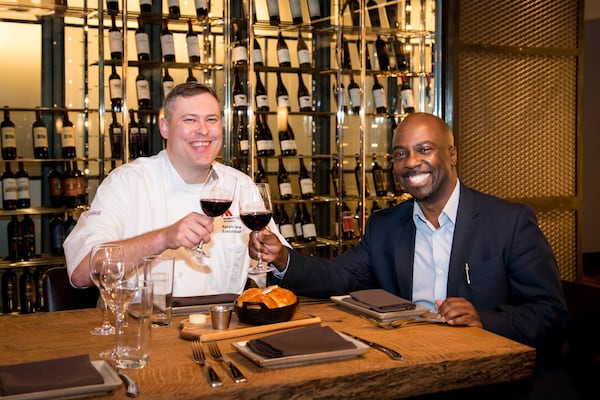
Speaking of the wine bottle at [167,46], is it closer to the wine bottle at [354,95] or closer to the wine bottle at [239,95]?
the wine bottle at [239,95]

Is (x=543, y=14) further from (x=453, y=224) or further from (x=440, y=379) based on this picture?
(x=440, y=379)

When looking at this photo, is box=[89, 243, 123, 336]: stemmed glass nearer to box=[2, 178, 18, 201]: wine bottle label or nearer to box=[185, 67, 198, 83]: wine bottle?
box=[2, 178, 18, 201]: wine bottle label

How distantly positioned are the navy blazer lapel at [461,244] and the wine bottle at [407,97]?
3415mm

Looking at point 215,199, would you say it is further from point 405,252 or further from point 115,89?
point 115,89

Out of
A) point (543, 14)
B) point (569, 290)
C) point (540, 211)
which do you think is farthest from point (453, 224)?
point (543, 14)

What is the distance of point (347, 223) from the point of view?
5.54m

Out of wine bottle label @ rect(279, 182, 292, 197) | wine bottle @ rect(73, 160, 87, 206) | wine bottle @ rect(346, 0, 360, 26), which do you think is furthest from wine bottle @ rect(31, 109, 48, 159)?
wine bottle @ rect(346, 0, 360, 26)

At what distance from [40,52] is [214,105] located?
9.75 feet

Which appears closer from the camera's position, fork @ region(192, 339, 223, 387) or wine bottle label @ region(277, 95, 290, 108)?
fork @ region(192, 339, 223, 387)

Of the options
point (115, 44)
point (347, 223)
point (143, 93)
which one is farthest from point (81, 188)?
point (347, 223)

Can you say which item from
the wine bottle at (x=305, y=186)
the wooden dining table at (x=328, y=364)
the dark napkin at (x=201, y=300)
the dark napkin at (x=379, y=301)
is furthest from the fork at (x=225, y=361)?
the wine bottle at (x=305, y=186)

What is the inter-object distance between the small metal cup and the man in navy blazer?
0.45 meters

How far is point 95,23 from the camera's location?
203 inches

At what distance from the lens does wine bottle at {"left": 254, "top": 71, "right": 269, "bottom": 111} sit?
5531 millimetres
